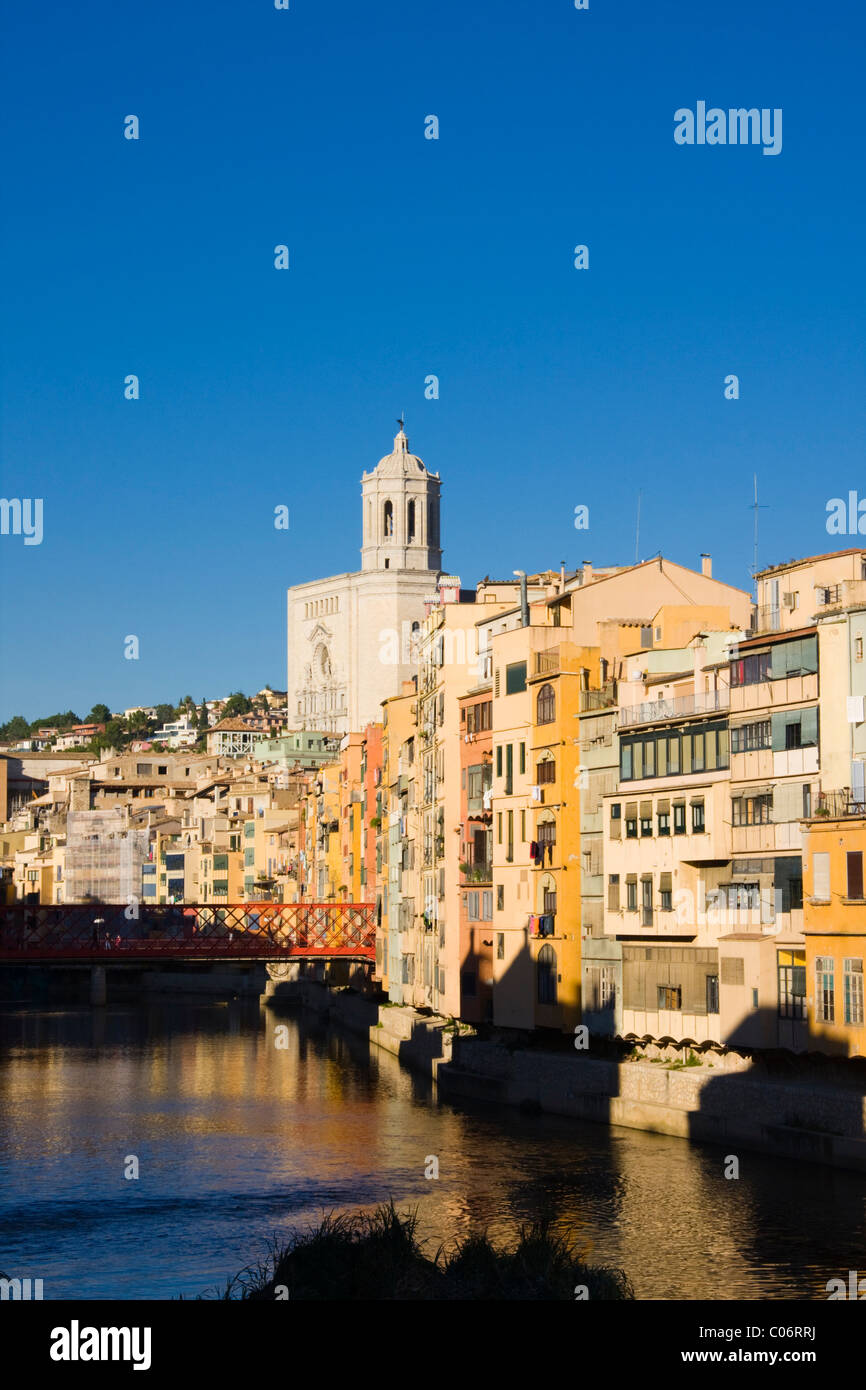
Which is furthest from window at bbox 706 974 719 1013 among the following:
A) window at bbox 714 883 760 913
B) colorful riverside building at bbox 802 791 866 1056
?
colorful riverside building at bbox 802 791 866 1056

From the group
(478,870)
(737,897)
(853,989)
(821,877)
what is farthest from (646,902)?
(478,870)

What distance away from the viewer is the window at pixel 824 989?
4272 centimetres

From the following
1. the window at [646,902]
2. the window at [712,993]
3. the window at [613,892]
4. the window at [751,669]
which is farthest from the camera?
the window at [613,892]

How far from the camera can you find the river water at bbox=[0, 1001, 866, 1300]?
112 ft

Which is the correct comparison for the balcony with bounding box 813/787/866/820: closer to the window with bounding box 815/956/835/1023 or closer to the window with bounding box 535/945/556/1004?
the window with bounding box 815/956/835/1023

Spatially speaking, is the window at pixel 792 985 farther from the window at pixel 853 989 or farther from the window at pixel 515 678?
the window at pixel 515 678

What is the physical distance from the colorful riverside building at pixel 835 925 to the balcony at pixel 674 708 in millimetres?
5992

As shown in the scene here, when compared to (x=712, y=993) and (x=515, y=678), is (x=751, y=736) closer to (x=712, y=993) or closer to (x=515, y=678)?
(x=712, y=993)

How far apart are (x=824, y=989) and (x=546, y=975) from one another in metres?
16.2

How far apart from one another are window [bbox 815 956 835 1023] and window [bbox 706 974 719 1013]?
217 inches

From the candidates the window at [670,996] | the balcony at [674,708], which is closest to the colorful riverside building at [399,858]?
the balcony at [674,708]

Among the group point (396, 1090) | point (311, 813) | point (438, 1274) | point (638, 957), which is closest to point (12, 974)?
point (311, 813)
